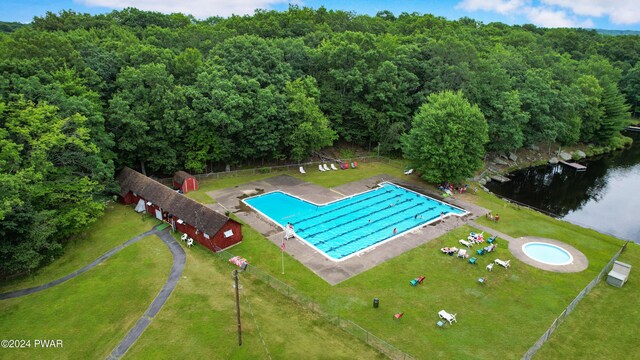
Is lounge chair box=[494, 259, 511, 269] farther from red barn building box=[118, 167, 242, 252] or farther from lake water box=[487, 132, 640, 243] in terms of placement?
red barn building box=[118, 167, 242, 252]

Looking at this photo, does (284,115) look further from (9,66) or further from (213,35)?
(9,66)

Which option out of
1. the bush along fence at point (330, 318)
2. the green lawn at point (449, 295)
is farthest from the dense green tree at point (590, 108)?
the bush along fence at point (330, 318)

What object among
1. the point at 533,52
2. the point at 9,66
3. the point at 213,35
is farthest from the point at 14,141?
the point at 533,52

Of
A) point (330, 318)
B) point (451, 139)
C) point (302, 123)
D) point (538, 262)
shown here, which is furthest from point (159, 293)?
point (451, 139)

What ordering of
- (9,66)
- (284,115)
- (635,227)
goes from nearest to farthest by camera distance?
(9,66), (635,227), (284,115)

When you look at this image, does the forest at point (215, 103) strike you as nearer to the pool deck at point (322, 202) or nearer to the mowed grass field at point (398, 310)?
the pool deck at point (322, 202)

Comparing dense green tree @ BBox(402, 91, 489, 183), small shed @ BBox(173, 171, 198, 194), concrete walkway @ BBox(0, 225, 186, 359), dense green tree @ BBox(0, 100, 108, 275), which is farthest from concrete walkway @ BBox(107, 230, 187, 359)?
dense green tree @ BBox(402, 91, 489, 183)
